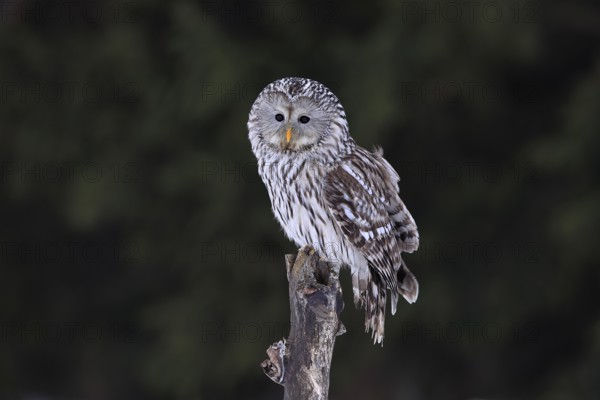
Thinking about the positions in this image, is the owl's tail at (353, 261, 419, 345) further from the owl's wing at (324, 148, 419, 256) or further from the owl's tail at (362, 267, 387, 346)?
the owl's wing at (324, 148, 419, 256)

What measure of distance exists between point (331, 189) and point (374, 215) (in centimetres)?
29

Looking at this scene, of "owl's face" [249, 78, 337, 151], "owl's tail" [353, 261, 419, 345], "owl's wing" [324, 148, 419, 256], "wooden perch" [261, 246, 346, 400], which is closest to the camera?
"wooden perch" [261, 246, 346, 400]

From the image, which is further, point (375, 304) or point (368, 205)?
point (375, 304)

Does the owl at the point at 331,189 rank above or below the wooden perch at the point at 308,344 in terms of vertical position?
above

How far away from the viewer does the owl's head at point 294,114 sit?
545 cm

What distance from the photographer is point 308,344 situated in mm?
4891

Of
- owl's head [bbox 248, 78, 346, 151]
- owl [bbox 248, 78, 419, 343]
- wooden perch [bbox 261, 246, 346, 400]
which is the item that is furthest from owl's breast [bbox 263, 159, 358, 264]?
wooden perch [bbox 261, 246, 346, 400]

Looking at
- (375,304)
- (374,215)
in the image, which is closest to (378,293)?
(375,304)

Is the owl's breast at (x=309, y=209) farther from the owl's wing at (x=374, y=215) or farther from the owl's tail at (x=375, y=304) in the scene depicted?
the owl's tail at (x=375, y=304)

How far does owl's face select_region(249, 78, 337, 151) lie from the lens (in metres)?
5.45

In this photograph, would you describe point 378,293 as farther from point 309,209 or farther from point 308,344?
point 308,344

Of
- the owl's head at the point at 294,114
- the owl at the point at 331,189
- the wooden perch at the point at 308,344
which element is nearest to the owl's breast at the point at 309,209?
the owl at the point at 331,189

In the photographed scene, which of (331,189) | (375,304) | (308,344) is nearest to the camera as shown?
(308,344)

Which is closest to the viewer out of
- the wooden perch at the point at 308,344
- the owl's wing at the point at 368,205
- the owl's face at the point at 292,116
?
the wooden perch at the point at 308,344
